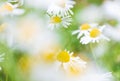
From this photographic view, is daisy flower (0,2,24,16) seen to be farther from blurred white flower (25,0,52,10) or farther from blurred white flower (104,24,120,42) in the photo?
blurred white flower (104,24,120,42)

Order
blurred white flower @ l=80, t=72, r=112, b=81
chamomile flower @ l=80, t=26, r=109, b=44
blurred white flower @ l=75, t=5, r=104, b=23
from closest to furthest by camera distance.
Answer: blurred white flower @ l=80, t=72, r=112, b=81 < chamomile flower @ l=80, t=26, r=109, b=44 < blurred white flower @ l=75, t=5, r=104, b=23

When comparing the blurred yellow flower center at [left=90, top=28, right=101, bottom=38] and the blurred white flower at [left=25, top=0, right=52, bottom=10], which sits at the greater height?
the blurred white flower at [left=25, top=0, right=52, bottom=10]

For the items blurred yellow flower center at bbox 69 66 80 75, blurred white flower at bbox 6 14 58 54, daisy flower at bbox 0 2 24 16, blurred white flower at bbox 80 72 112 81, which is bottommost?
blurred white flower at bbox 80 72 112 81

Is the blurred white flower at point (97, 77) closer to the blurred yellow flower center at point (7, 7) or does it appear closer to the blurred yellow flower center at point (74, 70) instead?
the blurred yellow flower center at point (74, 70)

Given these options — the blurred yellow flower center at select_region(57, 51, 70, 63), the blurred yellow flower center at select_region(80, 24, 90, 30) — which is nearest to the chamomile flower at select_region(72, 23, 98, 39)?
the blurred yellow flower center at select_region(80, 24, 90, 30)

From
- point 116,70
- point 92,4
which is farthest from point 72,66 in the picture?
point 92,4

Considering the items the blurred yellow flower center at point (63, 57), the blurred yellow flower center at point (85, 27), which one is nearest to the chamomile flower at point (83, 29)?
the blurred yellow flower center at point (85, 27)

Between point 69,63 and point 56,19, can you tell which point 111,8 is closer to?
point 56,19

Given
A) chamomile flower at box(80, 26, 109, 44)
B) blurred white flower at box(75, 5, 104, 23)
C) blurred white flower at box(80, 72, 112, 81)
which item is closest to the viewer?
blurred white flower at box(80, 72, 112, 81)
